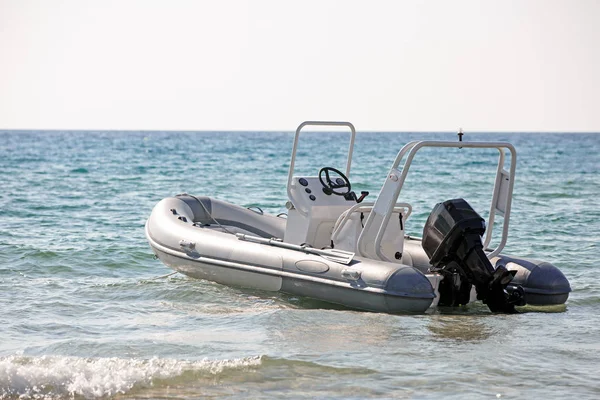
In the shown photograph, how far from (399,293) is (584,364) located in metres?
1.31

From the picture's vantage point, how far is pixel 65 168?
28.2 meters

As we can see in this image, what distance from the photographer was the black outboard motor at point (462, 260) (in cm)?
628

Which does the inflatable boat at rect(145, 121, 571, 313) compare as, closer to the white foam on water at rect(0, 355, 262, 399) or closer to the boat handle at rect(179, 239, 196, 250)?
the boat handle at rect(179, 239, 196, 250)

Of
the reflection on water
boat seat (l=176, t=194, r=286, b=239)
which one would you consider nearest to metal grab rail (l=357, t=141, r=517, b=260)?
the reflection on water

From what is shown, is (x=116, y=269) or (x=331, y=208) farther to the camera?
(x=116, y=269)

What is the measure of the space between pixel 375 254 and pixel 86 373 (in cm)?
243

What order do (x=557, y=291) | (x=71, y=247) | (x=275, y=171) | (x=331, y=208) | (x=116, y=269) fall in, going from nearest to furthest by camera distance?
(x=557, y=291) < (x=331, y=208) < (x=116, y=269) < (x=71, y=247) < (x=275, y=171)

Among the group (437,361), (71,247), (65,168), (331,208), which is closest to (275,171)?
(65,168)

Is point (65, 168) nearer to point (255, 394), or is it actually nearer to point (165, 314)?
point (165, 314)

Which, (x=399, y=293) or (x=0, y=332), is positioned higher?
(x=399, y=293)

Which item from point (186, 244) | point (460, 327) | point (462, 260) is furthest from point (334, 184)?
point (460, 327)

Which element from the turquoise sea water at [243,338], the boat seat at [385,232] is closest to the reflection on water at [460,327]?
the turquoise sea water at [243,338]

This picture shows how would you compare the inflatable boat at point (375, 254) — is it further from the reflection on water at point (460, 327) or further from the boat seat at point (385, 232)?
the reflection on water at point (460, 327)

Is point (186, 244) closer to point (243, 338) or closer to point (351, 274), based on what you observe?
point (351, 274)
